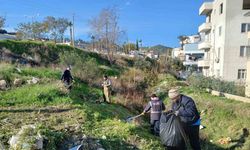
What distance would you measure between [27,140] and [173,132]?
10.3 ft

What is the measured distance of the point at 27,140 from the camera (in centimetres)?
722

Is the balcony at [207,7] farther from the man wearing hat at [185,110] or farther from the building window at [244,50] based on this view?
the man wearing hat at [185,110]

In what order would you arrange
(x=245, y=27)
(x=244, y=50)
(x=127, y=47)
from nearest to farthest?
(x=245, y=27) → (x=244, y=50) → (x=127, y=47)

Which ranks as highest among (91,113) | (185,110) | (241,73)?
(185,110)

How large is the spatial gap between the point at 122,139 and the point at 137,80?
65.1ft

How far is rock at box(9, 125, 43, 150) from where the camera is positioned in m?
7.16

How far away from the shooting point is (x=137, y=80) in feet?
94.5

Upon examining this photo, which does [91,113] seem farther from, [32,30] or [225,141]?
[32,30]

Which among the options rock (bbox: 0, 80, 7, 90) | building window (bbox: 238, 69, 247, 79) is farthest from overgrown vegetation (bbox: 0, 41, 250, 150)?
building window (bbox: 238, 69, 247, 79)

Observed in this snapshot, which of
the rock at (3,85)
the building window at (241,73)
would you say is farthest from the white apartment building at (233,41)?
the rock at (3,85)

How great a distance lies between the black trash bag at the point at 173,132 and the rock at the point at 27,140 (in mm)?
2787

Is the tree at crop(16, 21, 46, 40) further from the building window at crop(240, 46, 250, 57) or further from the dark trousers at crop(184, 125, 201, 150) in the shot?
the dark trousers at crop(184, 125, 201, 150)

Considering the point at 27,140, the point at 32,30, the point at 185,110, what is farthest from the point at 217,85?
the point at 32,30

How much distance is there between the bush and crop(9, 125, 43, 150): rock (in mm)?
19613
